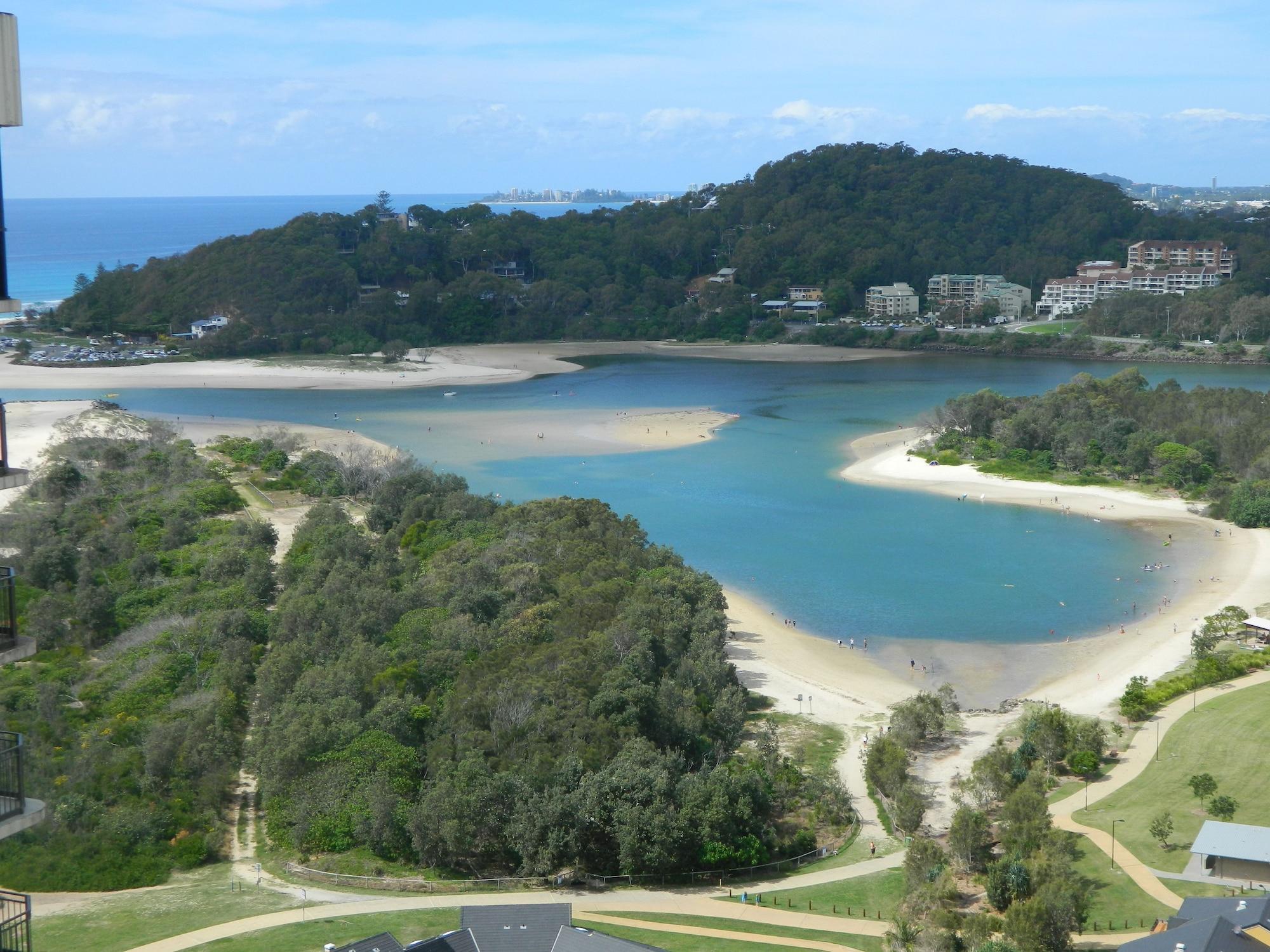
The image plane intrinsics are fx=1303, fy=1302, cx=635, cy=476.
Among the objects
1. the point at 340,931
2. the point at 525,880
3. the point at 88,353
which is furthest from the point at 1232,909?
the point at 88,353

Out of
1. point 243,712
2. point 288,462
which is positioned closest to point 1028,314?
point 288,462

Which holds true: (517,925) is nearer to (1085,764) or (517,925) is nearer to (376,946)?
(376,946)

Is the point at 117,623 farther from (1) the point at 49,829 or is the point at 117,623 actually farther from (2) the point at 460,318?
(2) the point at 460,318

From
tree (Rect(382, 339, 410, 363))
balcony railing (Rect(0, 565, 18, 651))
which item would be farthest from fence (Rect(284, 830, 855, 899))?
tree (Rect(382, 339, 410, 363))

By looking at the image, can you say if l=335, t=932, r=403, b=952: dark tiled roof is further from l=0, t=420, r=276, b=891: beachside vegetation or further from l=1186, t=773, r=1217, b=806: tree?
l=1186, t=773, r=1217, b=806: tree

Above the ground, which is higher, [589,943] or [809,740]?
[589,943]

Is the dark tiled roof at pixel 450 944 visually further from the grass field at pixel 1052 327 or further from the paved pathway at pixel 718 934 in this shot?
the grass field at pixel 1052 327
